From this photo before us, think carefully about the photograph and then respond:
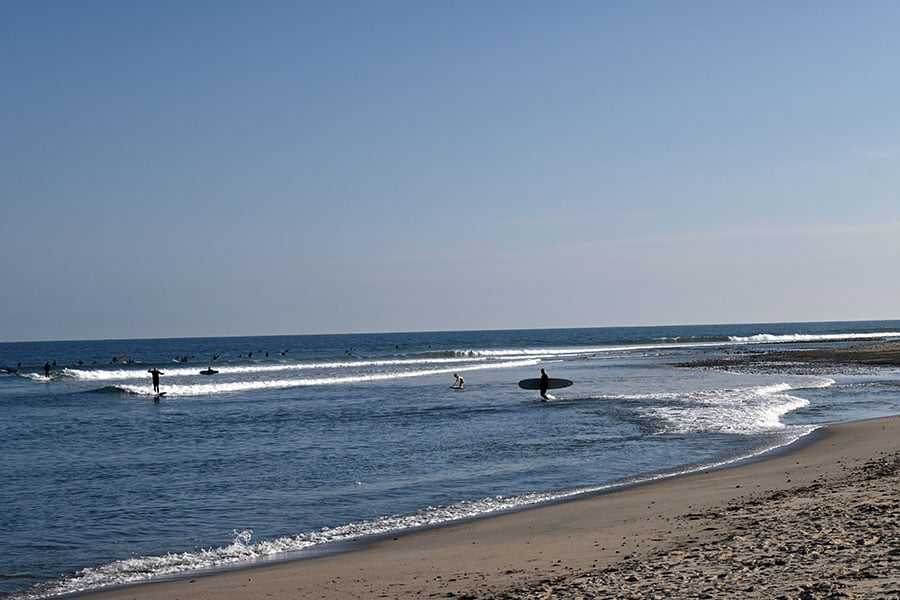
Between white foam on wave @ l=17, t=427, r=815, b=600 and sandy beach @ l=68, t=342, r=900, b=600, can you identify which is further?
white foam on wave @ l=17, t=427, r=815, b=600

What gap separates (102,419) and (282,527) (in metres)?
22.6

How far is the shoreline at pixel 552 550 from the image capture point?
8.59m

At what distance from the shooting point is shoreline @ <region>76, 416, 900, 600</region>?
28.2 ft

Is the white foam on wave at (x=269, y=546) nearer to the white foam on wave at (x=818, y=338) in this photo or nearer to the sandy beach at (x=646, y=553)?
the sandy beach at (x=646, y=553)

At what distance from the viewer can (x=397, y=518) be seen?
13625mm

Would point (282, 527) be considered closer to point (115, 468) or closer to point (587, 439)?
point (115, 468)

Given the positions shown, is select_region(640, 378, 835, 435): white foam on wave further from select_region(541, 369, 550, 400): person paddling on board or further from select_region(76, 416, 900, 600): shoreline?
select_region(76, 416, 900, 600): shoreline

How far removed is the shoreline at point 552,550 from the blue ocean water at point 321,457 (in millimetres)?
953

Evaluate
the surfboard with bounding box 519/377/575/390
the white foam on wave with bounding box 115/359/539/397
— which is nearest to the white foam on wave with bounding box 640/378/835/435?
the surfboard with bounding box 519/377/575/390

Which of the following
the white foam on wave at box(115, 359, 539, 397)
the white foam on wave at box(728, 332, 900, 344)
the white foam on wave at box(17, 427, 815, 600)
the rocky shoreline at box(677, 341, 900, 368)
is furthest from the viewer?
the white foam on wave at box(728, 332, 900, 344)

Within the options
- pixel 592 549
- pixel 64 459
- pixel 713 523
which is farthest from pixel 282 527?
pixel 64 459

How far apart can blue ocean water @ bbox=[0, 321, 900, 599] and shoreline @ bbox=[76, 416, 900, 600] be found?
953mm

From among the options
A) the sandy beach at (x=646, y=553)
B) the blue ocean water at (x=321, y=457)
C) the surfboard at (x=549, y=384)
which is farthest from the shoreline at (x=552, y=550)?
the surfboard at (x=549, y=384)

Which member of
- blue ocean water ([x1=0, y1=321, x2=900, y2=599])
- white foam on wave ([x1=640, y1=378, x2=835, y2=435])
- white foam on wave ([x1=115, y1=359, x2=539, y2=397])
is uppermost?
white foam on wave ([x1=640, y1=378, x2=835, y2=435])
